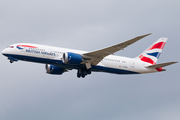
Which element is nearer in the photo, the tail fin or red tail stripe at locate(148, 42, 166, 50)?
the tail fin

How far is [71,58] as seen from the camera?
45.2 m


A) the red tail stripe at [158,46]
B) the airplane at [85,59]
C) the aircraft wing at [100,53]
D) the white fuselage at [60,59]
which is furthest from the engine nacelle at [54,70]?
the red tail stripe at [158,46]

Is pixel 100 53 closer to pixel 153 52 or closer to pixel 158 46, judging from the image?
pixel 153 52

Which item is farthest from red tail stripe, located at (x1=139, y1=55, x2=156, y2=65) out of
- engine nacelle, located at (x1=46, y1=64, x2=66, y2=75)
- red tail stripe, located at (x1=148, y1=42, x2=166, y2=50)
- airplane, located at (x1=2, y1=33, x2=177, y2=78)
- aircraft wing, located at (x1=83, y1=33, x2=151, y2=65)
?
engine nacelle, located at (x1=46, y1=64, x2=66, y2=75)

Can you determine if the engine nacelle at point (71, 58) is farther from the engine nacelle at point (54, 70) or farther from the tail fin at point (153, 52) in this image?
the tail fin at point (153, 52)

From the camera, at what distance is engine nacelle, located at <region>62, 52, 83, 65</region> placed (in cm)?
4500

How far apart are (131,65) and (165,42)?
9.69 meters

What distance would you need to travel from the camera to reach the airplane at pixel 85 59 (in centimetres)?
4509

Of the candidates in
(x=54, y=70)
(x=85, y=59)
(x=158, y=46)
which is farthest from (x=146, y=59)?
(x=54, y=70)

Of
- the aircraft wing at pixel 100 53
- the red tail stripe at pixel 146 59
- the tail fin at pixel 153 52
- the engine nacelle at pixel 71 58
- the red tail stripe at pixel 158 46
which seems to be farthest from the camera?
the red tail stripe at pixel 158 46

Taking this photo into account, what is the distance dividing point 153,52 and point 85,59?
14243 mm

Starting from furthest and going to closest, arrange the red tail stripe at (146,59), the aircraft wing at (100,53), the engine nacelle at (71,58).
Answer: the red tail stripe at (146,59) → the engine nacelle at (71,58) → the aircraft wing at (100,53)

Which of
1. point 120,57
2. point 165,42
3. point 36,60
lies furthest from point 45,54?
point 165,42

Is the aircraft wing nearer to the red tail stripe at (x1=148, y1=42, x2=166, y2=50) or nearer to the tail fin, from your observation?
the tail fin
